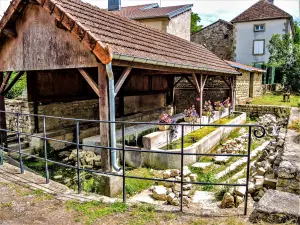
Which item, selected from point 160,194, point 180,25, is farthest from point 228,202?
point 180,25

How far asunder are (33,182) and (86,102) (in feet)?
19.1

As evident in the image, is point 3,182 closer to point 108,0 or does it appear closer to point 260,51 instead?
point 108,0

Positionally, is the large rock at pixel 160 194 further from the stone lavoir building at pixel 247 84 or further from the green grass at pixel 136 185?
the stone lavoir building at pixel 247 84

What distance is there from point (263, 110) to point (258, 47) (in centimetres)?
1301

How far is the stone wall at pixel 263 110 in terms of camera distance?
1363 cm

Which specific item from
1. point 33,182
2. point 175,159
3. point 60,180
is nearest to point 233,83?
point 175,159

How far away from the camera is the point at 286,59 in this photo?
21.1 meters

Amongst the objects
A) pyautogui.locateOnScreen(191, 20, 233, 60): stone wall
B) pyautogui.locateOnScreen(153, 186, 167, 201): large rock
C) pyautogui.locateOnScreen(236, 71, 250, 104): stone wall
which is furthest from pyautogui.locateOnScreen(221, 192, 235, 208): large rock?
pyautogui.locateOnScreen(191, 20, 233, 60): stone wall

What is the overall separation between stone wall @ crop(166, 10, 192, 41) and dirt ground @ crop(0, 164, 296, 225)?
15.9m

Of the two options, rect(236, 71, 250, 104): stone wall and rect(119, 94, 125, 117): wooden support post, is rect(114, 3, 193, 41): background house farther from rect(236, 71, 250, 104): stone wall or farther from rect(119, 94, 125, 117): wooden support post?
rect(119, 94, 125, 117): wooden support post

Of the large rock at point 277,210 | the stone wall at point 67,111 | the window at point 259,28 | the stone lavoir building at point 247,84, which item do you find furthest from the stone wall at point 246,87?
the large rock at point 277,210

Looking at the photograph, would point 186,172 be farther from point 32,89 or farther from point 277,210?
point 32,89

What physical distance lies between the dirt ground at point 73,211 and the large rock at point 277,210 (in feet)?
0.60

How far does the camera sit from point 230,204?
3.59 m
